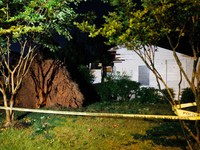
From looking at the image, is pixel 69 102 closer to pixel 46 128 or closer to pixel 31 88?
pixel 31 88

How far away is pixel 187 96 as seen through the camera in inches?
369

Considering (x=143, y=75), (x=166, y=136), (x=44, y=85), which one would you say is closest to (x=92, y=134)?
(x=166, y=136)

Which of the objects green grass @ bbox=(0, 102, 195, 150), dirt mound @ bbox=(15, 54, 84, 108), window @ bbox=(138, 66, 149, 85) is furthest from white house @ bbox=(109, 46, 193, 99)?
green grass @ bbox=(0, 102, 195, 150)

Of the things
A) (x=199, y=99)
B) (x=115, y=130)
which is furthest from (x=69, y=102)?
(x=199, y=99)

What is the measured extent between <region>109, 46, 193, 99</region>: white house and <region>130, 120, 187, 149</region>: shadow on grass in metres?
5.42

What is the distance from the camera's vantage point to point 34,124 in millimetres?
5867

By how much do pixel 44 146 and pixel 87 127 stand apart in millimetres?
1749

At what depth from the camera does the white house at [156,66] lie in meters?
10.4

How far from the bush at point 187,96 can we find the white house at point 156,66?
880 millimetres

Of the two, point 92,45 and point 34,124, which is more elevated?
point 92,45

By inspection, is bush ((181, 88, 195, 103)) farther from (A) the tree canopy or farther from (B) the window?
(A) the tree canopy

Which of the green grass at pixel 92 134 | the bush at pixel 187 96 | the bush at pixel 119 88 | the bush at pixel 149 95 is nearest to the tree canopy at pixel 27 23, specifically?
the green grass at pixel 92 134

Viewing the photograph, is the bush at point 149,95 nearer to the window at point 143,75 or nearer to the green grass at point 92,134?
the window at point 143,75

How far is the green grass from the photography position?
13.9 feet
